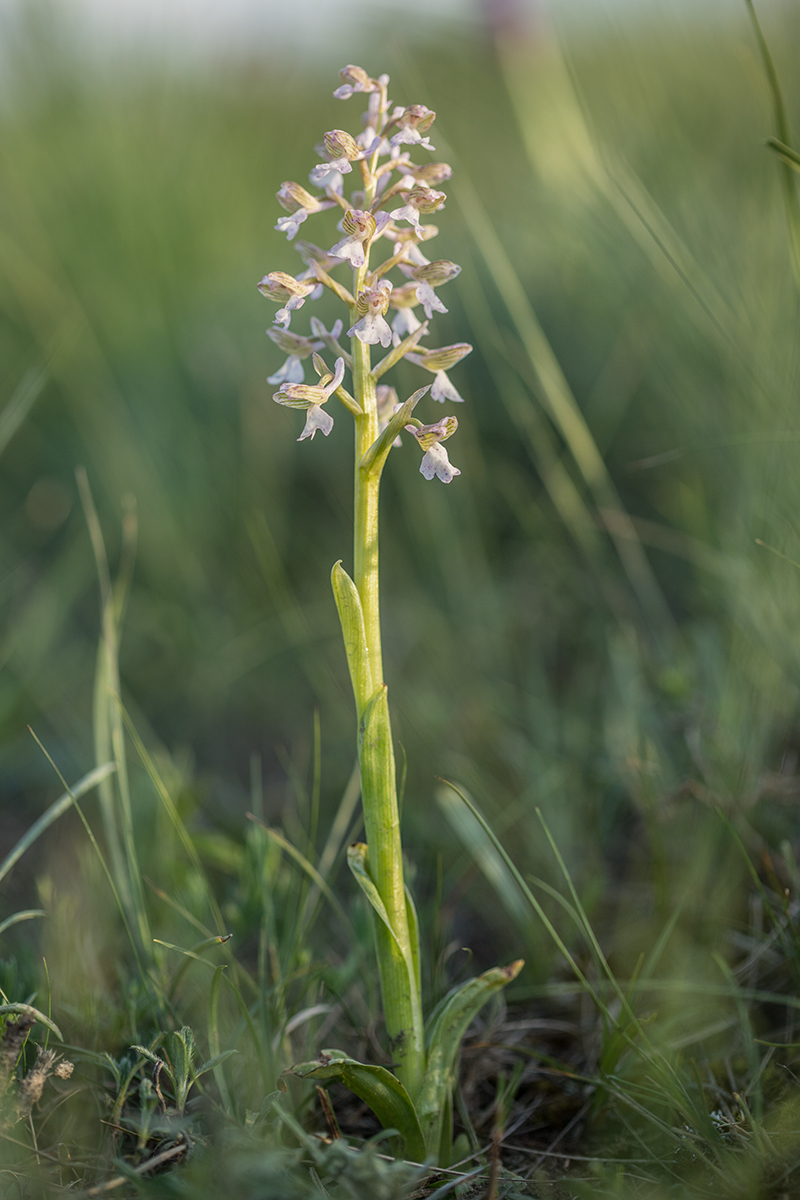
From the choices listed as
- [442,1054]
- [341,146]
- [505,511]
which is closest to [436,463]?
[341,146]

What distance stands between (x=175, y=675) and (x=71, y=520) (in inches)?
39.3

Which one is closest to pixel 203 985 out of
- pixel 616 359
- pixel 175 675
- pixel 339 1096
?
pixel 339 1096

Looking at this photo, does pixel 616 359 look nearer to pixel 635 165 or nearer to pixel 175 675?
pixel 635 165

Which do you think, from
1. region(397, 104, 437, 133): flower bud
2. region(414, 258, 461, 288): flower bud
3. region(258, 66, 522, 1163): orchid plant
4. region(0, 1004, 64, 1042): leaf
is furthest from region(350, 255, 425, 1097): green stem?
region(0, 1004, 64, 1042): leaf

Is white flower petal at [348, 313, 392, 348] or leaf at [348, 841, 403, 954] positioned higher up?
white flower petal at [348, 313, 392, 348]

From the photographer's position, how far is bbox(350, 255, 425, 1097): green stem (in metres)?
1.10

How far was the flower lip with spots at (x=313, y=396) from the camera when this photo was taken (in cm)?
111

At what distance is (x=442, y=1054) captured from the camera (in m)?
1.12

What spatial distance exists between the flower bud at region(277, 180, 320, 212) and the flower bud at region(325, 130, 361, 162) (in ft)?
0.24

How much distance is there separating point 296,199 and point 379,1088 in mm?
1287

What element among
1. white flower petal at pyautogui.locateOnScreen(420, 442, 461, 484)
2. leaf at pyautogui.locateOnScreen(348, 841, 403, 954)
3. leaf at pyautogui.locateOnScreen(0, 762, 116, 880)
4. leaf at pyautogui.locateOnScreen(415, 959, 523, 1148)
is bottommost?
leaf at pyautogui.locateOnScreen(415, 959, 523, 1148)

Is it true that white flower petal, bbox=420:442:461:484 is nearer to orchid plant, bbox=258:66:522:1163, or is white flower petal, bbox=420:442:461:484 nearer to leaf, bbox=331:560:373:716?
orchid plant, bbox=258:66:522:1163

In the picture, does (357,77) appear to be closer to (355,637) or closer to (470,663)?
(355,637)

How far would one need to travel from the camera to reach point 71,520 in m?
3.18
